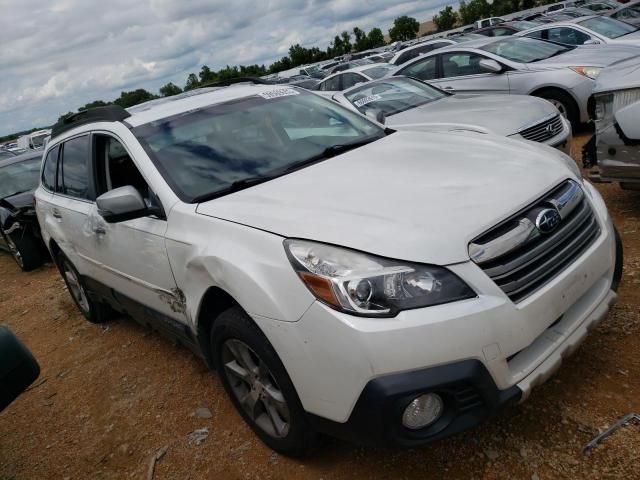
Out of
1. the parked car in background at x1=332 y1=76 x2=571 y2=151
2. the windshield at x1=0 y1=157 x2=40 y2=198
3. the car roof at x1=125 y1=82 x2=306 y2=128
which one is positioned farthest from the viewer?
the windshield at x1=0 y1=157 x2=40 y2=198

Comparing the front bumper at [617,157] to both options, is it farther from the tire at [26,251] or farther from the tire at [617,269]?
the tire at [26,251]

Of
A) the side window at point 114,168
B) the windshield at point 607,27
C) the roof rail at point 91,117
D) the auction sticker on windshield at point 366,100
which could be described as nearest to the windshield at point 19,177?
the roof rail at point 91,117

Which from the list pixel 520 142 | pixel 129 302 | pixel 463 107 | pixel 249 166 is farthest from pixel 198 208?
pixel 463 107

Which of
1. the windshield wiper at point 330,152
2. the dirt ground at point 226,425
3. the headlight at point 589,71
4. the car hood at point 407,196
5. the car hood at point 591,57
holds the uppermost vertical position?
the windshield wiper at point 330,152

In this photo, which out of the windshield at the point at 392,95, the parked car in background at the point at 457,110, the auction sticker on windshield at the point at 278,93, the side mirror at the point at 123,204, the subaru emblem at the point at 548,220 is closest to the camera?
the subaru emblem at the point at 548,220

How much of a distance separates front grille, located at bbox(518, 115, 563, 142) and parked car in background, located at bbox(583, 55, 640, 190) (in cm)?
130

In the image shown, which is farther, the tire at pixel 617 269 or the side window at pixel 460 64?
the side window at pixel 460 64

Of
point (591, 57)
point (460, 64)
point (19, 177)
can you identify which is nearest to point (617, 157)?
point (591, 57)

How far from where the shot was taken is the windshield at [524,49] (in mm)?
8711

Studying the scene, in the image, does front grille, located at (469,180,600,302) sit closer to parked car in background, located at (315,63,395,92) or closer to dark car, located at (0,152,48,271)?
dark car, located at (0,152,48,271)

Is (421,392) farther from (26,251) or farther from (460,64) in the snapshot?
(460,64)

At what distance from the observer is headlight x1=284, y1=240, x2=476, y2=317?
2047mm

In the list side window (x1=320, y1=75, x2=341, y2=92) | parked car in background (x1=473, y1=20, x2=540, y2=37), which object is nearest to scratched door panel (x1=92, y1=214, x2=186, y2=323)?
side window (x1=320, y1=75, x2=341, y2=92)

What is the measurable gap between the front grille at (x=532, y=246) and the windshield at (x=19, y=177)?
8152 mm
